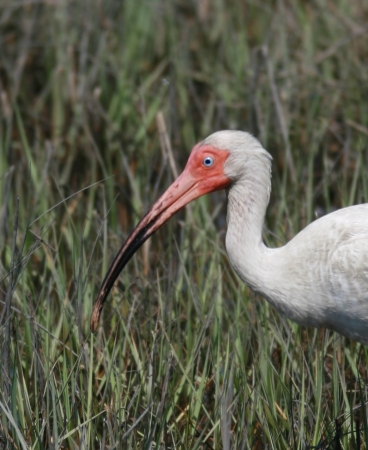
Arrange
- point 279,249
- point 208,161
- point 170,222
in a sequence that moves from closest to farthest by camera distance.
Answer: point 279,249 < point 208,161 < point 170,222

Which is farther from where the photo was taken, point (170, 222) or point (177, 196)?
point (170, 222)

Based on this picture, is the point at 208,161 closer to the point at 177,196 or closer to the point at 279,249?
the point at 177,196

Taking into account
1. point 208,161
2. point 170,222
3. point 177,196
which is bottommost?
point 170,222

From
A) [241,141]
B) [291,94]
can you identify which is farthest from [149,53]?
[241,141]

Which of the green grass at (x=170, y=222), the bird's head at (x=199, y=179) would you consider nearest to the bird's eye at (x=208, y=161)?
the bird's head at (x=199, y=179)

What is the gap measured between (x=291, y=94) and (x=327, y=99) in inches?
11.6

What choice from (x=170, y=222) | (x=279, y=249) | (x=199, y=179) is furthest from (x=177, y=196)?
(x=170, y=222)

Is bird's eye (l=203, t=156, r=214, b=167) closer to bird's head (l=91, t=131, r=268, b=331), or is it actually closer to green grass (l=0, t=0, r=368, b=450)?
bird's head (l=91, t=131, r=268, b=331)

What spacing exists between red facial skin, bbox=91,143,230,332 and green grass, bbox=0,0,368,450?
0.17 m

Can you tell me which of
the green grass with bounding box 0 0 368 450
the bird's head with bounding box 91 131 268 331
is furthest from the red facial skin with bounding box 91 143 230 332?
the green grass with bounding box 0 0 368 450

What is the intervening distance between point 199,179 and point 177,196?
13 centimetres

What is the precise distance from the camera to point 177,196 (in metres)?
4.37

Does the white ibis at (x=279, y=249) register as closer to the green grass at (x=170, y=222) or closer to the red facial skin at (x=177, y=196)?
the red facial skin at (x=177, y=196)

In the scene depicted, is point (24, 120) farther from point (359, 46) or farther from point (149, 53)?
point (359, 46)
